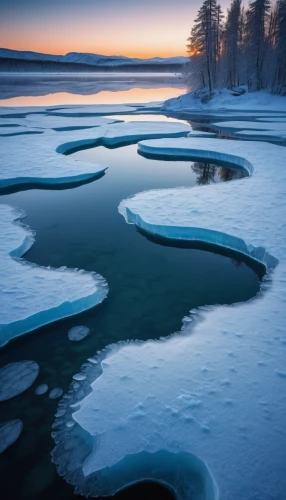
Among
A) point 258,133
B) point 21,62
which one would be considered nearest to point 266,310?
point 258,133

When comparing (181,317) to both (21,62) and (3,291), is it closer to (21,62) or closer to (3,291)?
(3,291)

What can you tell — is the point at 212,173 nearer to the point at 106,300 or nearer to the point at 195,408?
the point at 106,300

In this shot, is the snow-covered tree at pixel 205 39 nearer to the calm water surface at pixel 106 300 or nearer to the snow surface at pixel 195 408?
the calm water surface at pixel 106 300

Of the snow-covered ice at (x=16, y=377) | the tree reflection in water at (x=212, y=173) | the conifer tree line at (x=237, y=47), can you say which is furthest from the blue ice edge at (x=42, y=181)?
the conifer tree line at (x=237, y=47)

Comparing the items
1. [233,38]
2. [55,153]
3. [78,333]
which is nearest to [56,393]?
[78,333]

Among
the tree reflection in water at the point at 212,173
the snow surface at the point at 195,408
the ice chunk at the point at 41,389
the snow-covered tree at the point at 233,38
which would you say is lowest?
the tree reflection in water at the point at 212,173

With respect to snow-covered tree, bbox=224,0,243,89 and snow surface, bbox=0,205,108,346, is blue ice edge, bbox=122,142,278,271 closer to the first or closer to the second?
snow surface, bbox=0,205,108,346

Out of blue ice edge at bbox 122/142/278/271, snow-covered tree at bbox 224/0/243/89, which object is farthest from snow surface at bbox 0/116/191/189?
snow-covered tree at bbox 224/0/243/89
